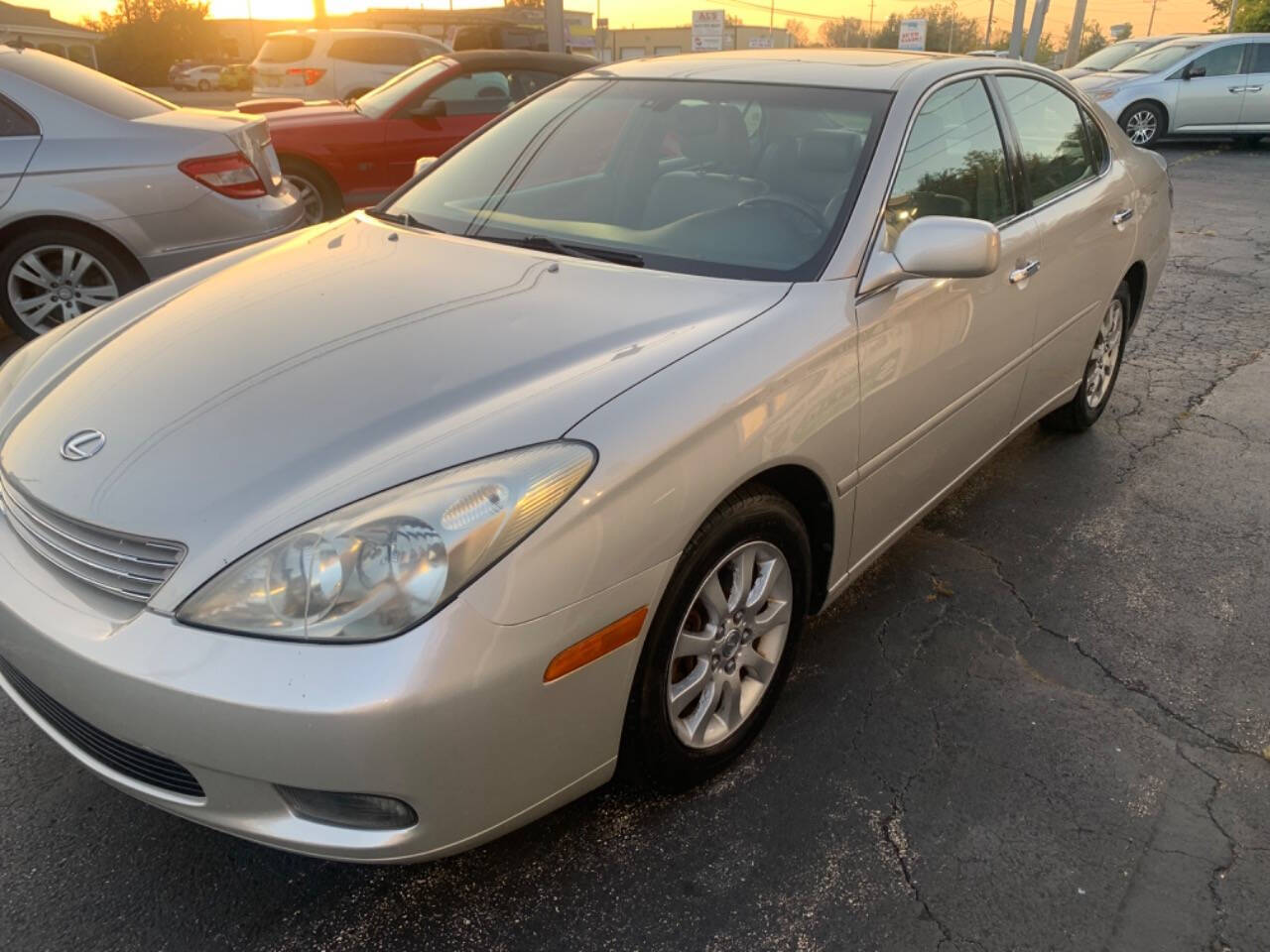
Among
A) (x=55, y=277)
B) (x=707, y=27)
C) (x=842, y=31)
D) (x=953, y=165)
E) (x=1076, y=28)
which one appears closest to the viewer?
(x=953, y=165)

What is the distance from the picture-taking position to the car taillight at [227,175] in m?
5.18

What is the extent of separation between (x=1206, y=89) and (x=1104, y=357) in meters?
13.1

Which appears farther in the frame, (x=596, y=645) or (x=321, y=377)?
(x=321, y=377)

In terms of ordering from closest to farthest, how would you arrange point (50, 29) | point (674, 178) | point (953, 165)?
point (674, 178) < point (953, 165) < point (50, 29)

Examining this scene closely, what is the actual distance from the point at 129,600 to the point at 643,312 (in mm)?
1235

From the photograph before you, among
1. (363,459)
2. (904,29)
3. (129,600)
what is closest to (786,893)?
(363,459)

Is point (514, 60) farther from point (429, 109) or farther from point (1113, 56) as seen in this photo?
point (1113, 56)

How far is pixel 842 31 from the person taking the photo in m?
48.2

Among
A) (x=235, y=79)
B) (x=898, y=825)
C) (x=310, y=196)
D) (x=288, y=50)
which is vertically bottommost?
(x=898, y=825)

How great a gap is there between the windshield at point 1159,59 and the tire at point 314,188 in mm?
12877

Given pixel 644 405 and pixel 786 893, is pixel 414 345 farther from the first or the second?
pixel 786 893

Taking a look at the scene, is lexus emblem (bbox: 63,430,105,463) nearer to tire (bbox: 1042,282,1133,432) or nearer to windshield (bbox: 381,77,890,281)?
windshield (bbox: 381,77,890,281)

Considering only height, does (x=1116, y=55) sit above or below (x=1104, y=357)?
above

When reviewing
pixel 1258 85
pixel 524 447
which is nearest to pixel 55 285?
pixel 524 447
